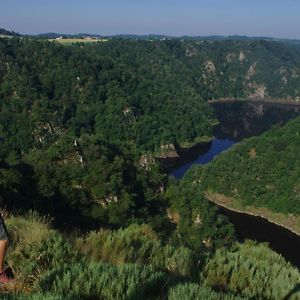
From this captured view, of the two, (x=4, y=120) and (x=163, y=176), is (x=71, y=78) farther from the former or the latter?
(x=163, y=176)

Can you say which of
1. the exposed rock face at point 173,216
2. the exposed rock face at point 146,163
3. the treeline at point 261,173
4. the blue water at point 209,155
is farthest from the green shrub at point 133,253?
the blue water at point 209,155

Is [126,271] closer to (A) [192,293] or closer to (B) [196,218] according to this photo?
(A) [192,293]

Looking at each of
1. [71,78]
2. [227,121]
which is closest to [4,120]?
[71,78]

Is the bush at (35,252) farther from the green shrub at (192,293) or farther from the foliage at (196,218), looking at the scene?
the foliage at (196,218)

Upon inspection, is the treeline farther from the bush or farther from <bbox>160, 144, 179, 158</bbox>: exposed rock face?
the bush

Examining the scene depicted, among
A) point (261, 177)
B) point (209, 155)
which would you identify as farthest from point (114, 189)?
point (209, 155)

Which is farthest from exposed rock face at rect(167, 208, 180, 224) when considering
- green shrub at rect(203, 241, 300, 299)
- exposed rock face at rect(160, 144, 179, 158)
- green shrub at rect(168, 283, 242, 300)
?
exposed rock face at rect(160, 144, 179, 158)
